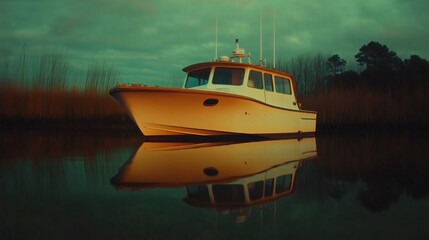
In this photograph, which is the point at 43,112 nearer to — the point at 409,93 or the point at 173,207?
the point at 173,207

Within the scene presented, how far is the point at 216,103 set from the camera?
816cm

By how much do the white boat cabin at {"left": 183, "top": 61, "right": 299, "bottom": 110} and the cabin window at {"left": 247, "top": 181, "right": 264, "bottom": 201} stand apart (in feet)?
18.7

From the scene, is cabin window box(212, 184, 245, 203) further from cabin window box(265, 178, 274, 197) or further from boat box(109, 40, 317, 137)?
boat box(109, 40, 317, 137)

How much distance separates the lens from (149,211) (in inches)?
94.3

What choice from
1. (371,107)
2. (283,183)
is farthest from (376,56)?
(283,183)

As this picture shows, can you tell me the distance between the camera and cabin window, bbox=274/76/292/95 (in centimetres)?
1039

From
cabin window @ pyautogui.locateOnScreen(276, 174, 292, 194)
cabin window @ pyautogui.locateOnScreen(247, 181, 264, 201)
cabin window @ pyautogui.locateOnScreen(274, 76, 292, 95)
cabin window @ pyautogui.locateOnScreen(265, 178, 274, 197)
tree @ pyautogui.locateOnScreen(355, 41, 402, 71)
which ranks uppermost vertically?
tree @ pyautogui.locateOnScreen(355, 41, 402, 71)

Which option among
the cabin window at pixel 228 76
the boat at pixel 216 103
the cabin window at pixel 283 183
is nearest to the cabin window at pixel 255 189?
the cabin window at pixel 283 183

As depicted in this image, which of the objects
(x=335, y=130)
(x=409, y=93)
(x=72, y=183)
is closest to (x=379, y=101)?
(x=409, y=93)

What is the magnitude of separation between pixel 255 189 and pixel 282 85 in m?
8.00

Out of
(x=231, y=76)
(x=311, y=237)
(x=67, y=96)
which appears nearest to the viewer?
(x=311, y=237)

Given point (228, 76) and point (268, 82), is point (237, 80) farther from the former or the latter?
point (268, 82)

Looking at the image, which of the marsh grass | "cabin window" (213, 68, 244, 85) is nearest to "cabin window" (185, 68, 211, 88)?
"cabin window" (213, 68, 244, 85)

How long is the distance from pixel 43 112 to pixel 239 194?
12376mm
